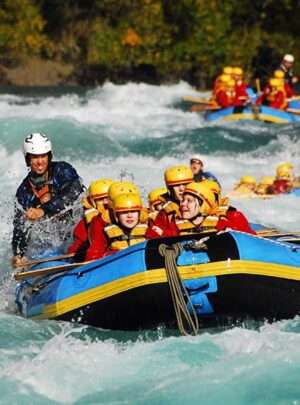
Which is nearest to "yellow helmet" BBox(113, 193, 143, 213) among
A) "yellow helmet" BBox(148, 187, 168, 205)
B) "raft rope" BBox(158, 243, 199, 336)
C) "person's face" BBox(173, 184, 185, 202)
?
"raft rope" BBox(158, 243, 199, 336)

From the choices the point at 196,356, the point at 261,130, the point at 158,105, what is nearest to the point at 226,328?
the point at 196,356

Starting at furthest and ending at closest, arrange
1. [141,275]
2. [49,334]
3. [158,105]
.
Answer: [158,105] → [49,334] → [141,275]

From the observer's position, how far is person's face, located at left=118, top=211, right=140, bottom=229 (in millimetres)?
7332

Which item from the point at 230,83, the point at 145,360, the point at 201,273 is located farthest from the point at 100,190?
the point at 230,83

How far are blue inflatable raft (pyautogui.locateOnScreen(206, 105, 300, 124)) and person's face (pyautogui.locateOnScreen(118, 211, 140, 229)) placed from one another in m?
11.7

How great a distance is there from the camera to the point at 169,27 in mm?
27438

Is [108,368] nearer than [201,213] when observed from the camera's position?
Yes

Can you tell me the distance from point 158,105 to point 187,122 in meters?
3.03

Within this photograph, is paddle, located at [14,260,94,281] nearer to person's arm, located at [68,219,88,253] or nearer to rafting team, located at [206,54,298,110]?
person's arm, located at [68,219,88,253]

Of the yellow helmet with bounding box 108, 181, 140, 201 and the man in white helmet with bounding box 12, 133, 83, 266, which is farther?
the man in white helmet with bounding box 12, 133, 83, 266

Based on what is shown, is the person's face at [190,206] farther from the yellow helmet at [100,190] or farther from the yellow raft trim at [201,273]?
the yellow helmet at [100,190]

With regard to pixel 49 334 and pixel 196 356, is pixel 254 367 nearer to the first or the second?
pixel 196 356

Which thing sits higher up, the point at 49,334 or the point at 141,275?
the point at 141,275

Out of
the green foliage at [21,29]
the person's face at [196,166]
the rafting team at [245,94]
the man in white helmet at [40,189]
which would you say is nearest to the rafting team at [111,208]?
the man in white helmet at [40,189]
